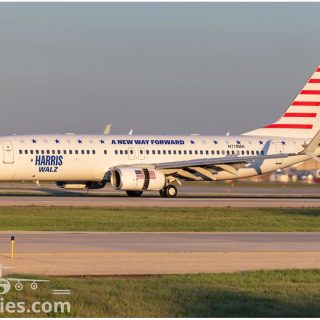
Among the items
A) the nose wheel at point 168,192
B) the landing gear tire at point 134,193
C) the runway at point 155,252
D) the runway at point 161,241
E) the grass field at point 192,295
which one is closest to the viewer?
the grass field at point 192,295

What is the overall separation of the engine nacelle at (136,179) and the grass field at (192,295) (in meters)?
39.4

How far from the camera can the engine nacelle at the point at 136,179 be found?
2463 inches

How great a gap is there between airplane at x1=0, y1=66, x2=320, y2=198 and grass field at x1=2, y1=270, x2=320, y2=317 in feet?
133

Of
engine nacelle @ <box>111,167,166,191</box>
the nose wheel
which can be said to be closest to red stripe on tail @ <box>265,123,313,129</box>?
the nose wheel

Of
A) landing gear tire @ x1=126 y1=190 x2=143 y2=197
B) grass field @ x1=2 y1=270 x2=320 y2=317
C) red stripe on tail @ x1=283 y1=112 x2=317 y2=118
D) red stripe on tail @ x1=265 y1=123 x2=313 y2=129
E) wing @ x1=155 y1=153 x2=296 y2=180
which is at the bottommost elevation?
landing gear tire @ x1=126 y1=190 x2=143 y2=197

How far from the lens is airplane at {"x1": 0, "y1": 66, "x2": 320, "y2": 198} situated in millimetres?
63188

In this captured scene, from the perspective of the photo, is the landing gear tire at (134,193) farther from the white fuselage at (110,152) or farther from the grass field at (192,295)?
the grass field at (192,295)

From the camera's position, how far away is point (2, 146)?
62906 mm

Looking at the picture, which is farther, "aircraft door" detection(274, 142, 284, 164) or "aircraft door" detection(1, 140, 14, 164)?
"aircraft door" detection(274, 142, 284, 164)

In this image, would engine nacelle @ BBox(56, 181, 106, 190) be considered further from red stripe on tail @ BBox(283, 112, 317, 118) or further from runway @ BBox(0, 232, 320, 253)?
runway @ BBox(0, 232, 320, 253)

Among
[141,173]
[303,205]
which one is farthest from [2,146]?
[303,205]

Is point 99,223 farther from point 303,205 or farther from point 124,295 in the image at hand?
point 124,295

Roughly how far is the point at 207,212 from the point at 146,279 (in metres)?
25.8

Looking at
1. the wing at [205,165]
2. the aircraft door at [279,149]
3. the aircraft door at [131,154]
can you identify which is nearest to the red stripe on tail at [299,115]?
the aircraft door at [279,149]
